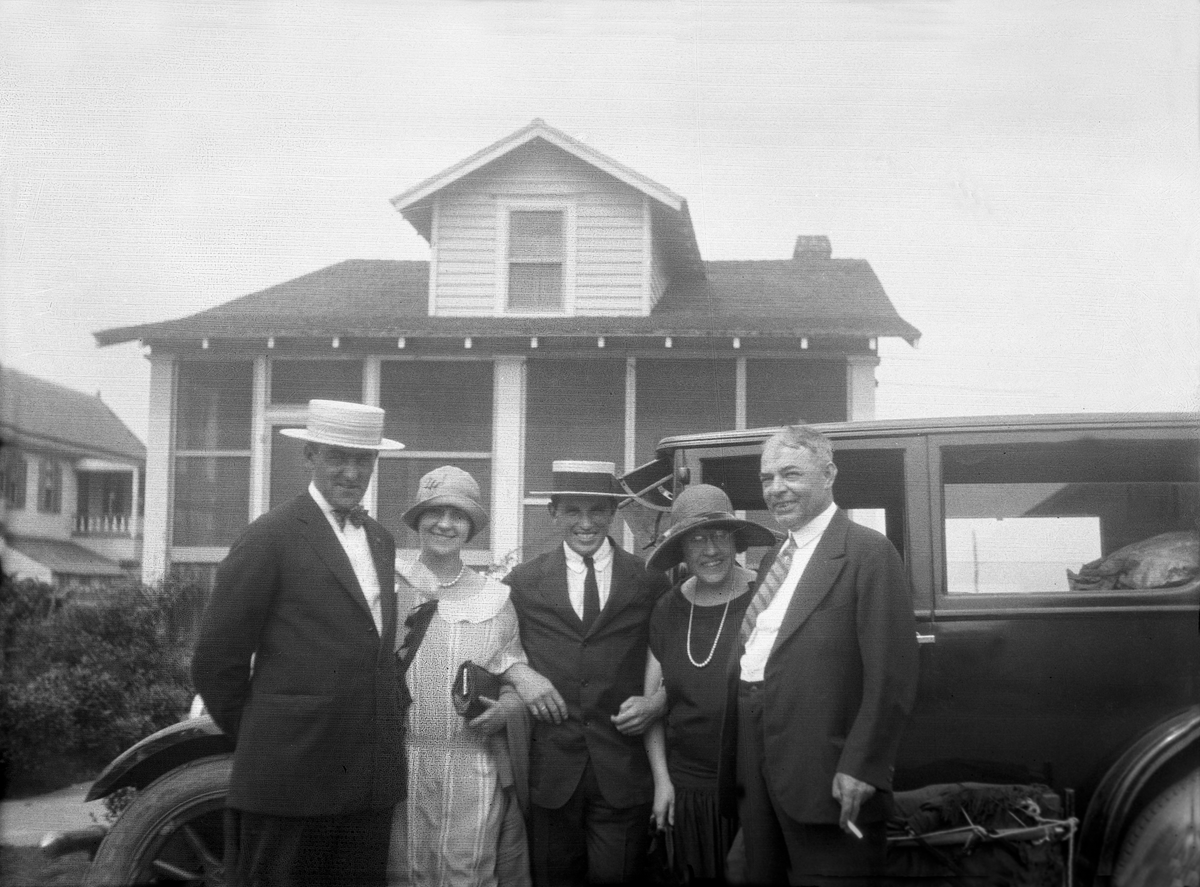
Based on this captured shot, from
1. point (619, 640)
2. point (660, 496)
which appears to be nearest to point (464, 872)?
point (619, 640)

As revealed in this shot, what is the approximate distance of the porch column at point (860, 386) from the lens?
5.73 metres

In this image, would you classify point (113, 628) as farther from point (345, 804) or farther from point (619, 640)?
point (619, 640)

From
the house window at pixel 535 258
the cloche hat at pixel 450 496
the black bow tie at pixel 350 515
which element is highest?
the house window at pixel 535 258

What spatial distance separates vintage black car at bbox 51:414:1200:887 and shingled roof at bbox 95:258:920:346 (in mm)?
1322

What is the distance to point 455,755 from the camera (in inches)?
114

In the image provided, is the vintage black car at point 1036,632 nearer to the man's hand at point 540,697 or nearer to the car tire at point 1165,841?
the car tire at point 1165,841

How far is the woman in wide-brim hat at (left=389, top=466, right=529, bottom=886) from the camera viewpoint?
9.33 feet

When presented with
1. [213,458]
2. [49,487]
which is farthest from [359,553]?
[213,458]

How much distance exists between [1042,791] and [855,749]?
74 cm

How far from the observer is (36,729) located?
3660mm

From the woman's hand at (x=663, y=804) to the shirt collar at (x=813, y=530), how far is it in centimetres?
85

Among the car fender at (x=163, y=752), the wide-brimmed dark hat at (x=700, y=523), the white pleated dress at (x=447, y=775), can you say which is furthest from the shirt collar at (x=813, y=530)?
the car fender at (x=163, y=752)

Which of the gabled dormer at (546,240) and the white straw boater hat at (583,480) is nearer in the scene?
the white straw boater hat at (583,480)

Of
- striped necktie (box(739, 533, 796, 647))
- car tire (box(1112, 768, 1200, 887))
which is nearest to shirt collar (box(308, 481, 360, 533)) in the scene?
striped necktie (box(739, 533, 796, 647))
